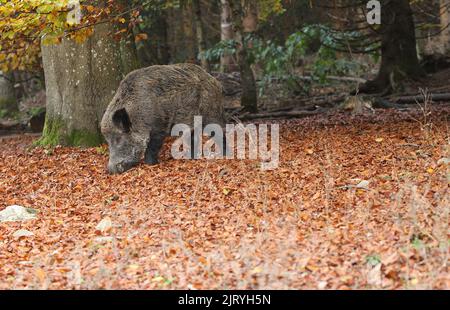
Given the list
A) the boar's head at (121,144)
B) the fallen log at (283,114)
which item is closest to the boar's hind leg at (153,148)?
the boar's head at (121,144)

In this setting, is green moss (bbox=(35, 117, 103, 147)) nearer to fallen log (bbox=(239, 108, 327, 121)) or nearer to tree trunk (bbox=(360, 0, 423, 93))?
fallen log (bbox=(239, 108, 327, 121))

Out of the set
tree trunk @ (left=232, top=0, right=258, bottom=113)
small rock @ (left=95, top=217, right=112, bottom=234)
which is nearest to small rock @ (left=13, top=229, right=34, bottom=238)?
small rock @ (left=95, top=217, right=112, bottom=234)

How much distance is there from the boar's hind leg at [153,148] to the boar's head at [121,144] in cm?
11

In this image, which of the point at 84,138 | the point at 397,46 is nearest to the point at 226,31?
the point at 397,46

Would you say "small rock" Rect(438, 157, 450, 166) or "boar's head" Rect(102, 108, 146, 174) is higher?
"boar's head" Rect(102, 108, 146, 174)

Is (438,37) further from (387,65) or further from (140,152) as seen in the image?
(140,152)

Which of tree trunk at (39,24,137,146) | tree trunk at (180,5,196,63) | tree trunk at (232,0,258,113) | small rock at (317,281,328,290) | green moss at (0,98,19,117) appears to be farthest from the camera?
tree trunk at (180,5,196,63)

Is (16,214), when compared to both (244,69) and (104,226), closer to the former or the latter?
(104,226)

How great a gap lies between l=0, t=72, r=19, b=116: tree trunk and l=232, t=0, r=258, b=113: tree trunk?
8.50 metres

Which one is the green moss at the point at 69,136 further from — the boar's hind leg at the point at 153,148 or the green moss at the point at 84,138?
the boar's hind leg at the point at 153,148

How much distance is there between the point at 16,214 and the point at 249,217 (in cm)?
294

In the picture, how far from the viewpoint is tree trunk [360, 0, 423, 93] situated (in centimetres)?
1369

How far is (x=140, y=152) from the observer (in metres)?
9.64
